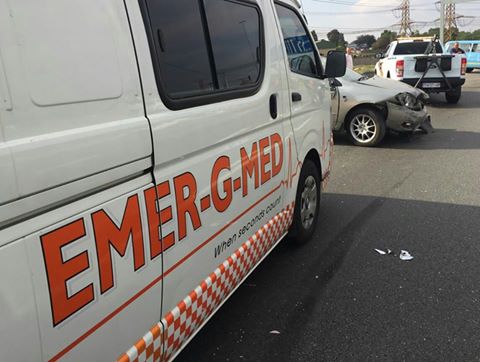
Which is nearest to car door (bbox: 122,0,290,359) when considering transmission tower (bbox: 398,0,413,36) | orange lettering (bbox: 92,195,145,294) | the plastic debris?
orange lettering (bbox: 92,195,145,294)

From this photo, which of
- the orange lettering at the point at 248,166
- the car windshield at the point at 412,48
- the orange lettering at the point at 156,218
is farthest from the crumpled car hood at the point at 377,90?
the orange lettering at the point at 156,218

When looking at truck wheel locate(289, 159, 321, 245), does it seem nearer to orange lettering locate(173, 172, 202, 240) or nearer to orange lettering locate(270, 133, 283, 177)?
orange lettering locate(270, 133, 283, 177)

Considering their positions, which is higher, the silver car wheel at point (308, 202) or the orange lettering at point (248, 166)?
the orange lettering at point (248, 166)

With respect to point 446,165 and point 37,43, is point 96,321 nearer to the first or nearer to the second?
point 37,43

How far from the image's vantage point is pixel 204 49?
7.89 ft

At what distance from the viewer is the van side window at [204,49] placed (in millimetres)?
2023

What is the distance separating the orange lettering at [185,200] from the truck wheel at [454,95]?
520 inches

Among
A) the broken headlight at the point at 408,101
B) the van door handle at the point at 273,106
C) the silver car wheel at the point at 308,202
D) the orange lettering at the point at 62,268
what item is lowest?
the silver car wheel at the point at 308,202

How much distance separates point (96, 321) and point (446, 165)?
6532 mm

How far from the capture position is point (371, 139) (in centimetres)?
850

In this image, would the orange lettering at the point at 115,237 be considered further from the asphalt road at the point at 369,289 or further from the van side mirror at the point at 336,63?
the van side mirror at the point at 336,63

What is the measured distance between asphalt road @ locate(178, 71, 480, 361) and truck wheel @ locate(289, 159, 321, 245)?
0.14m

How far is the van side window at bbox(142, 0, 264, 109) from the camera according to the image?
79.7 inches

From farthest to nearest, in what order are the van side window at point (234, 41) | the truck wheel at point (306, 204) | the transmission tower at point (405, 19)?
the transmission tower at point (405, 19)
the truck wheel at point (306, 204)
the van side window at point (234, 41)
